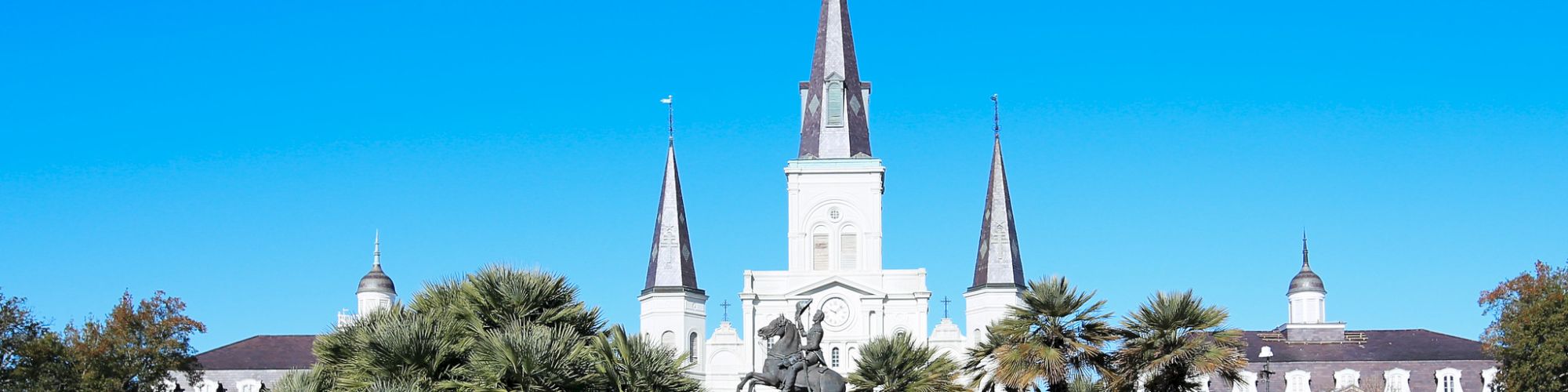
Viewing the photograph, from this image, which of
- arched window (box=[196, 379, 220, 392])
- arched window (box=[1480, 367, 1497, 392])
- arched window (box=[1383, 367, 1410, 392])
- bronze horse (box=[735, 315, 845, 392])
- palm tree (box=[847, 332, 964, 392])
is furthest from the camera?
arched window (box=[196, 379, 220, 392])

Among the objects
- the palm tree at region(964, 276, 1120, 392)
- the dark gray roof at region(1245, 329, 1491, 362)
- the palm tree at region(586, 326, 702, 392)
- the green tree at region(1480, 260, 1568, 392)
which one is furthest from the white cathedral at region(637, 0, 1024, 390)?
the palm tree at region(586, 326, 702, 392)

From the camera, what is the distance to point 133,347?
68.2 m

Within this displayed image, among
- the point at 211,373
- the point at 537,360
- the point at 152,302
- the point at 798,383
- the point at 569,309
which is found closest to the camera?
the point at 537,360

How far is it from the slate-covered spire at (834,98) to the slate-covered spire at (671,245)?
796cm

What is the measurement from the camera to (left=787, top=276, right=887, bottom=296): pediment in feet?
321

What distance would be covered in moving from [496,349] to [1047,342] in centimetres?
1314

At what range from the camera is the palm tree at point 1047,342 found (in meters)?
35.0

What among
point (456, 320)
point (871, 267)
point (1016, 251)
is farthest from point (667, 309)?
point (456, 320)

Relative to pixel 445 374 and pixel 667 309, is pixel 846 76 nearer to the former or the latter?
pixel 667 309

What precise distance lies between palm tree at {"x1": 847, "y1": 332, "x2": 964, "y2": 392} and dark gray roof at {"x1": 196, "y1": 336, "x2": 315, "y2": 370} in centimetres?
6847

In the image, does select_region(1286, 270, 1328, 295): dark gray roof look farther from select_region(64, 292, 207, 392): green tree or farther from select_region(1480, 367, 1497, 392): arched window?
select_region(64, 292, 207, 392): green tree

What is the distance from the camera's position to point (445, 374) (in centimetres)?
2839

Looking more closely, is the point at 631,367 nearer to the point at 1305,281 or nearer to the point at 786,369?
the point at 786,369

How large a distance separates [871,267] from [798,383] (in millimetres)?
72992
